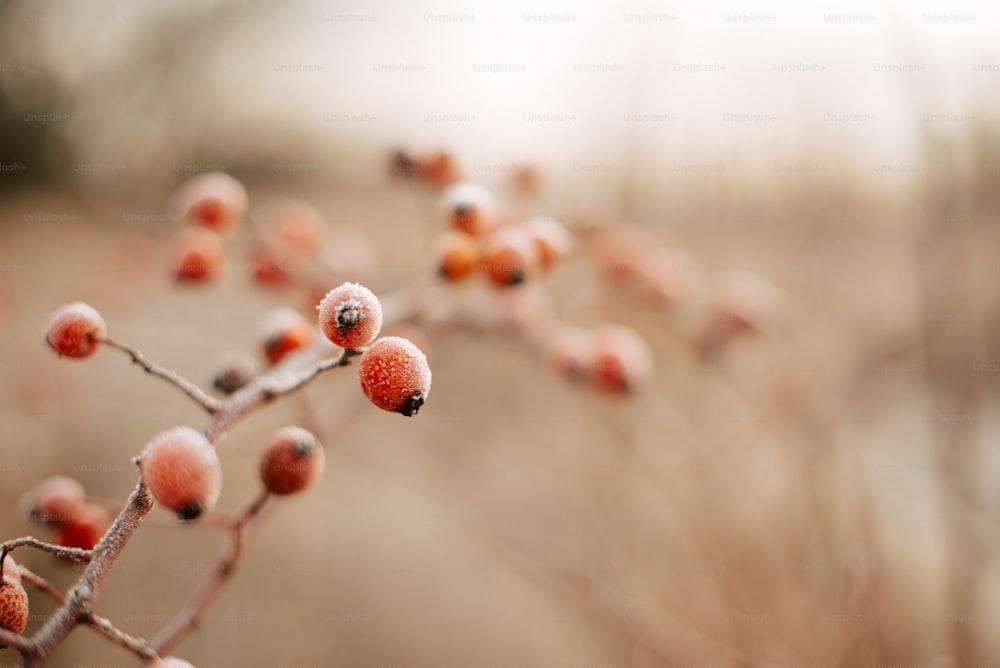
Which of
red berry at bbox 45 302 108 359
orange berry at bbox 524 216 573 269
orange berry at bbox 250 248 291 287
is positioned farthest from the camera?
orange berry at bbox 250 248 291 287

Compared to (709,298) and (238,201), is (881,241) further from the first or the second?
(238,201)

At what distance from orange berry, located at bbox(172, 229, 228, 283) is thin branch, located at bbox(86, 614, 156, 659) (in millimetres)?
644

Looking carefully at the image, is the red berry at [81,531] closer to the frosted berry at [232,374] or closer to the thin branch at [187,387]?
the frosted berry at [232,374]

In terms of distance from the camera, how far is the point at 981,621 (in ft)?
4.30

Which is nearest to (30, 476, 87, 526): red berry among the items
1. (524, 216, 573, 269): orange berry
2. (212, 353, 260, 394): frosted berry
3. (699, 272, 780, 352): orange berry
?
(212, 353, 260, 394): frosted berry

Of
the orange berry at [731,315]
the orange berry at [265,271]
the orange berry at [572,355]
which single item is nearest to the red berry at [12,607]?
the orange berry at [265,271]

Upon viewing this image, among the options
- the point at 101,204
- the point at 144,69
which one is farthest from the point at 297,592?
the point at 144,69

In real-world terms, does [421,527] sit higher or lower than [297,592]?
higher

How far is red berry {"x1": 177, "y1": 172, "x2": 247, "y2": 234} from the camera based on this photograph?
3.51 feet

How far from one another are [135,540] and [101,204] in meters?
2.79

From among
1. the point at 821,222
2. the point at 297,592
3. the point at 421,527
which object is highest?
the point at 821,222

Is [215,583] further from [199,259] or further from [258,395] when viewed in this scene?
[199,259]

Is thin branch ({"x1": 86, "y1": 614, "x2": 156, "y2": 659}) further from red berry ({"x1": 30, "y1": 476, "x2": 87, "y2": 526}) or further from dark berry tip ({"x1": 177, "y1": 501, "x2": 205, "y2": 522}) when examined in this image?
red berry ({"x1": 30, "y1": 476, "x2": 87, "y2": 526})

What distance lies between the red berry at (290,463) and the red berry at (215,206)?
1.87ft
